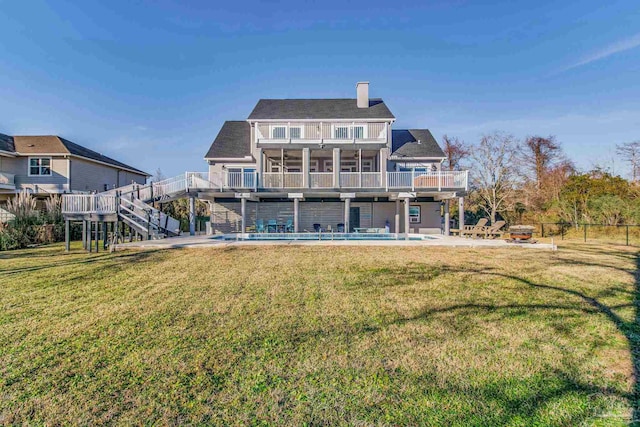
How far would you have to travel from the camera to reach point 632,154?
25734mm

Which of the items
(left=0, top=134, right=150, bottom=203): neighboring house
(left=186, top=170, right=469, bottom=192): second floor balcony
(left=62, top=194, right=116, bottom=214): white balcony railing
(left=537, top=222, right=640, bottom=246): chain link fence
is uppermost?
(left=0, top=134, right=150, bottom=203): neighboring house

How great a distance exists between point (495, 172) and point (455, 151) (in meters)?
9.68

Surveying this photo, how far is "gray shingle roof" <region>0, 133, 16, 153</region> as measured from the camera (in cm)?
2190

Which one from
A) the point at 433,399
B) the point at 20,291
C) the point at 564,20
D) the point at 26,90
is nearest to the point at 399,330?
the point at 433,399

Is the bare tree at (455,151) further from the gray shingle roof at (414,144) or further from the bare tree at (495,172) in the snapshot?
the gray shingle roof at (414,144)

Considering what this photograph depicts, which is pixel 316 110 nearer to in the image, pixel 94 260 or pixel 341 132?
pixel 341 132

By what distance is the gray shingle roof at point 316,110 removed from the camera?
19109mm

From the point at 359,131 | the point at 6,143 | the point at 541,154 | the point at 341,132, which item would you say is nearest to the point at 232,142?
the point at 341,132

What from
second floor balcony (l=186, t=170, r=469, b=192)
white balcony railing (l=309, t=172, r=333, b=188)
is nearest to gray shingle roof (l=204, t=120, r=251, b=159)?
A: second floor balcony (l=186, t=170, r=469, b=192)

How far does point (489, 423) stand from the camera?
2.44 meters

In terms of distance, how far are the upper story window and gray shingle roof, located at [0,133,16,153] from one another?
1367 millimetres

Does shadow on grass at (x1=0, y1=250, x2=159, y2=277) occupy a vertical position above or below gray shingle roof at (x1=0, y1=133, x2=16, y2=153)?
below

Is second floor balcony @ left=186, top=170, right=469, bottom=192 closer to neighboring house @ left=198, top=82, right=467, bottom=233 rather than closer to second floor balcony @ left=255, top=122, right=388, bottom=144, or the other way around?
neighboring house @ left=198, top=82, right=467, bottom=233

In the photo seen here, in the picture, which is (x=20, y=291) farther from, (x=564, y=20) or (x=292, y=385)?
(x=564, y=20)
